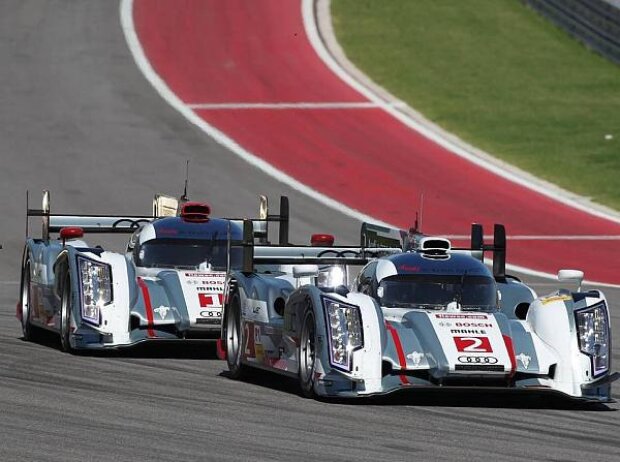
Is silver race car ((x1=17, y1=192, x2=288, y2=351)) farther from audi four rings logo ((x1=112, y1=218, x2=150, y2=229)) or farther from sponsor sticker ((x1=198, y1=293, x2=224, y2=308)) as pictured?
audi four rings logo ((x1=112, y1=218, x2=150, y2=229))

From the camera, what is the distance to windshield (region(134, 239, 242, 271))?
18.7 meters

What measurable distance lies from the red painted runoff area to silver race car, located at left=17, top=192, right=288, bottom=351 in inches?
413

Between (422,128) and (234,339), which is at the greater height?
(422,128)

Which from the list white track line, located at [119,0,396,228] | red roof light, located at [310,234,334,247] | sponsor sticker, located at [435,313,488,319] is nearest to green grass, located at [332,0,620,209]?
white track line, located at [119,0,396,228]

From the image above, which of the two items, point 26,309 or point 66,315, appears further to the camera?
point 26,309

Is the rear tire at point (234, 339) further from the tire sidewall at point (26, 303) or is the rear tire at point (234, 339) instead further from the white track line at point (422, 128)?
the white track line at point (422, 128)

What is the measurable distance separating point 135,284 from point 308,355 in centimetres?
350

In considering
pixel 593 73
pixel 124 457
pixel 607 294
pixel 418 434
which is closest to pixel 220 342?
pixel 418 434

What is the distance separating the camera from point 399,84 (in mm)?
41500

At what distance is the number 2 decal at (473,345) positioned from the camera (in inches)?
547

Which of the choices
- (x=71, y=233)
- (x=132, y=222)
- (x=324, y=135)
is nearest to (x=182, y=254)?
(x=71, y=233)

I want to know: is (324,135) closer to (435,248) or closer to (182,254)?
(182,254)

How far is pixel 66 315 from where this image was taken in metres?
17.8

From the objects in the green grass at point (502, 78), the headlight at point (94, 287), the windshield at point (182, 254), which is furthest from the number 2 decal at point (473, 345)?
the green grass at point (502, 78)
